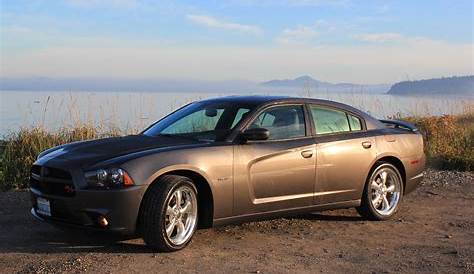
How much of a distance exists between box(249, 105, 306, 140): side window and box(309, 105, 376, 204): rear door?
20cm

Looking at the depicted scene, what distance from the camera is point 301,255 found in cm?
566

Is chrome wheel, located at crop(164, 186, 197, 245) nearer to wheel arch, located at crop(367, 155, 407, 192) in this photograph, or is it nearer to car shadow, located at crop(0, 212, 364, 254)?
car shadow, located at crop(0, 212, 364, 254)

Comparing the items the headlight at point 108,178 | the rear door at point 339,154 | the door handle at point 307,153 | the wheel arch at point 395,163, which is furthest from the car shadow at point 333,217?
the headlight at point 108,178

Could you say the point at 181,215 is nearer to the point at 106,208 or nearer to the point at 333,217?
the point at 106,208

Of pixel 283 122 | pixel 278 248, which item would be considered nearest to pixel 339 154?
pixel 283 122

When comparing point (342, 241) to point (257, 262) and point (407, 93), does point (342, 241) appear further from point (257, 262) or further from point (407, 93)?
point (407, 93)

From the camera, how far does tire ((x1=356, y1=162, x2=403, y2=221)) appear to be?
23.6 ft

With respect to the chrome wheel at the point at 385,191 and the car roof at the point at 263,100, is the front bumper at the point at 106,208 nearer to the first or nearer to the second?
the car roof at the point at 263,100

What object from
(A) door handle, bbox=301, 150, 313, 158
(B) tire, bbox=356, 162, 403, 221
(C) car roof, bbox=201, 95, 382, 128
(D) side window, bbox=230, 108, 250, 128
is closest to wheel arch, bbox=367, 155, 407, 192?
(B) tire, bbox=356, 162, 403, 221

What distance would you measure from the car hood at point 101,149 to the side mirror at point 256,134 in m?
0.51

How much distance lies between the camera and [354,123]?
7.33m

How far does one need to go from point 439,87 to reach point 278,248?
2590 centimetres

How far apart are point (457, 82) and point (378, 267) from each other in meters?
27.6

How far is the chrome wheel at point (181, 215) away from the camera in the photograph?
5590 mm
